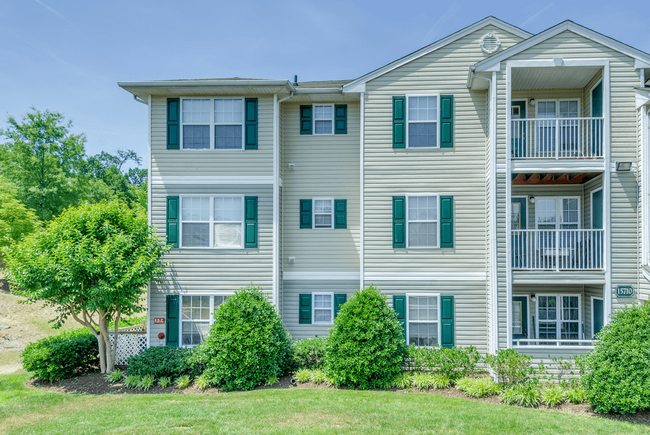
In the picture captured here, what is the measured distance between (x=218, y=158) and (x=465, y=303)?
28.1ft

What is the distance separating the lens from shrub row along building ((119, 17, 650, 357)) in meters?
11.7

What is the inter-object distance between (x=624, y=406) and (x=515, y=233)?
4761 mm

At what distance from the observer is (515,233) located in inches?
455

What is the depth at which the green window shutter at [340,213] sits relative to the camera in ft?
42.4

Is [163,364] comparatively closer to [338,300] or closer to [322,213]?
[338,300]

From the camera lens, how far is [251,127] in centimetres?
1235

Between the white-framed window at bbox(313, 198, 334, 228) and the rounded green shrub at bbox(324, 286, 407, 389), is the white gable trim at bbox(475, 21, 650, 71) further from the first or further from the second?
the rounded green shrub at bbox(324, 286, 407, 389)

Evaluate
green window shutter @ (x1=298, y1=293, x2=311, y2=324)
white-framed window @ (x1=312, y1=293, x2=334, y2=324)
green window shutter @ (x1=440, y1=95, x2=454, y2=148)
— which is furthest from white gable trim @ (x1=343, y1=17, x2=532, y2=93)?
green window shutter @ (x1=298, y1=293, x2=311, y2=324)

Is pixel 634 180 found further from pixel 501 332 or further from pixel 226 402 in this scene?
pixel 226 402

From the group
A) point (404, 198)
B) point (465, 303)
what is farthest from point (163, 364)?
point (465, 303)

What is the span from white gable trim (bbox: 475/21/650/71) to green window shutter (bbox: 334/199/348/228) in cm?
543

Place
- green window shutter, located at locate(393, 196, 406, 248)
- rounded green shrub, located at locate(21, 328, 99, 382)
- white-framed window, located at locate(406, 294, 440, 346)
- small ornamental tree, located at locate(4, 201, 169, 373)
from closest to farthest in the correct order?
small ornamental tree, located at locate(4, 201, 169, 373) < rounded green shrub, located at locate(21, 328, 99, 382) < white-framed window, located at locate(406, 294, 440, 346) < green window shutter, located at locate(393, 196, 406, 248)

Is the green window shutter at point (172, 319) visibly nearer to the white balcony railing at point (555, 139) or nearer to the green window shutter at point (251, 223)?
the green window shutter at point (251, 223)

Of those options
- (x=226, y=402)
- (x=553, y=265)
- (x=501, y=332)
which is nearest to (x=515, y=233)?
(x=553, y=265)
